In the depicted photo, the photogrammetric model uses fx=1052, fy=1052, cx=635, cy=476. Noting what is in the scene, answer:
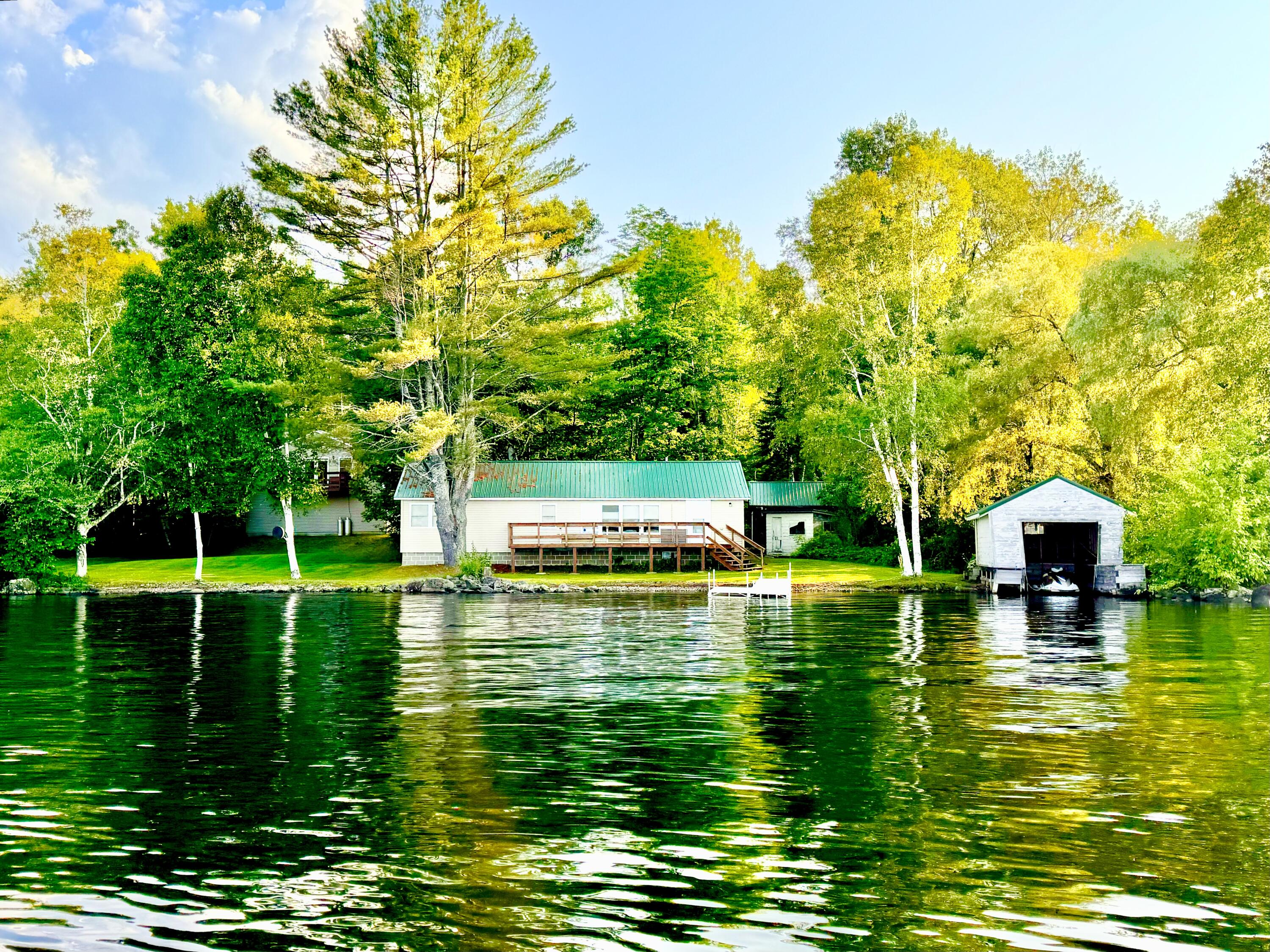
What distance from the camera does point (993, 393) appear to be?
4406 cm

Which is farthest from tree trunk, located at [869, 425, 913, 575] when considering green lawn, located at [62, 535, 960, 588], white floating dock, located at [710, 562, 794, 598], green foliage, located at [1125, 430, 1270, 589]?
green foliage, located at [1125, 430, 1270, 589]

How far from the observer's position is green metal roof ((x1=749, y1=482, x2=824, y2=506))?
58.4 metres

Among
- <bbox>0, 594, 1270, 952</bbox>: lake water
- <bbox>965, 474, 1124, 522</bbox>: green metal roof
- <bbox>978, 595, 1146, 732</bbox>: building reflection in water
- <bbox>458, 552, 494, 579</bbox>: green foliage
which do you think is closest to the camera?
<bbox>0, 594, 1270, 952</bbox>: lake water

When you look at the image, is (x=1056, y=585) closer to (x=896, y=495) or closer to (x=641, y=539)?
(x=896, y=495)

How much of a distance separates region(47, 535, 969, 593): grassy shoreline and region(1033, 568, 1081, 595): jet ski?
9.83 ft

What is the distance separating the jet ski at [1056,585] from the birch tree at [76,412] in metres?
37.5

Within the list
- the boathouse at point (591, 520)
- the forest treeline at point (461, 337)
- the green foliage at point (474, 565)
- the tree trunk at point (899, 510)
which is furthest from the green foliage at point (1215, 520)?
the green foliage at point (474, 565)

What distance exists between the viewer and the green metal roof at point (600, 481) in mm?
50031

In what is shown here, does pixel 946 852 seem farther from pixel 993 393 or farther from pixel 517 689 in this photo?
pixel 993 393

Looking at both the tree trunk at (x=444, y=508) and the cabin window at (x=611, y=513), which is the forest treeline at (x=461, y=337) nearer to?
the tree trunk at (x=444, y=508)

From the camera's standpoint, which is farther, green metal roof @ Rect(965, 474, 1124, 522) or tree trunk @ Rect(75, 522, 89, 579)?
tree trunk @ Rect(75, 522, 89, 579)

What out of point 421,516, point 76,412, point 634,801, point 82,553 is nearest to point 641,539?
point 421,516

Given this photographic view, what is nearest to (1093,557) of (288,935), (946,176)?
(946,176)

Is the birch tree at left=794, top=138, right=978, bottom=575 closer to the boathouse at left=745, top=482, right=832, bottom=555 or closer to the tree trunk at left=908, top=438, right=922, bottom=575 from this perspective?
the tree trunk at left=908, top=438, right=922, bottom=575
